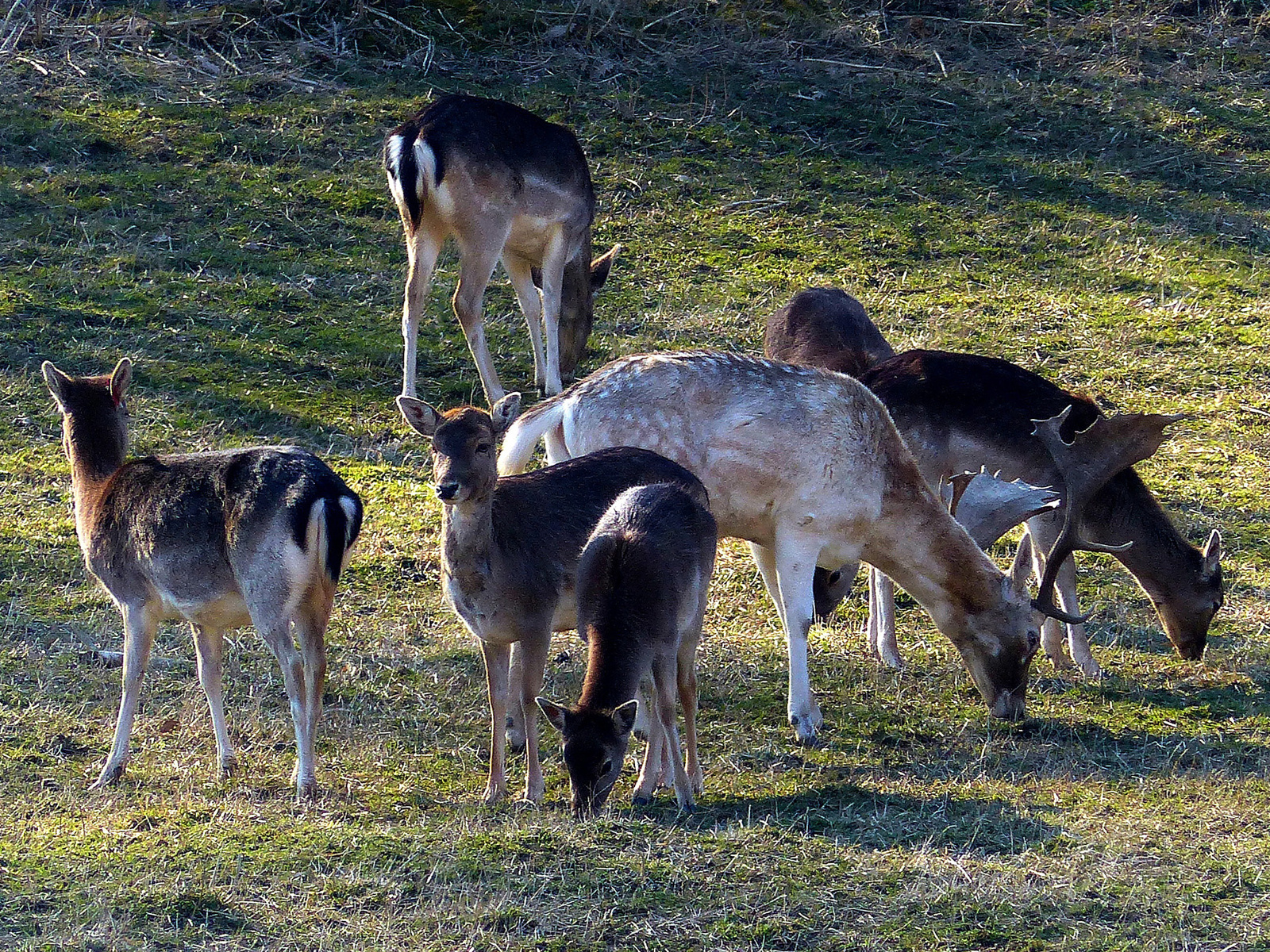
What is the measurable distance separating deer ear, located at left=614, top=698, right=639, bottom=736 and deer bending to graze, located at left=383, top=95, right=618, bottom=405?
18.6 ft

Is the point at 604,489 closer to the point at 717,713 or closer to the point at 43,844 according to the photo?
the point at 717,713

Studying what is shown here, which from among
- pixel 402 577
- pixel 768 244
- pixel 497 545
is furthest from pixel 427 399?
pixel 497 545

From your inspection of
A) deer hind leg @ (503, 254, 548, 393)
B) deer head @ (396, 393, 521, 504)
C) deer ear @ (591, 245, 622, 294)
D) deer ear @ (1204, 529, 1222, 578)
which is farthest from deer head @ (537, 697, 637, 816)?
deer ear @ (591, 245, 622, 294)

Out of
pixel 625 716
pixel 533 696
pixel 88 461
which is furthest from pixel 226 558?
pixel 625 716

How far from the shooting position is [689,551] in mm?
6598

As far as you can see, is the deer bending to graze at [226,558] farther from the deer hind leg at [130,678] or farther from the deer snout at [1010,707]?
the deer snout at [1010,707]

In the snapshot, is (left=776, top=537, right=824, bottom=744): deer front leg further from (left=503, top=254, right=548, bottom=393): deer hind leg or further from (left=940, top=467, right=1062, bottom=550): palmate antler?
(left=503, top=254, right=548, bottom=393): deer hind leg

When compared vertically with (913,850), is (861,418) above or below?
above

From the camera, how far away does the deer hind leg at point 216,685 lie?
6941 millimetres

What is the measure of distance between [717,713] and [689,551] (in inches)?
57.8

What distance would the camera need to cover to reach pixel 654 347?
481 inches

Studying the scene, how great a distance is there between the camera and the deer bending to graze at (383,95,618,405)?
11289 mm

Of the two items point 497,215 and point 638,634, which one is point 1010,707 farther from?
point 497,215

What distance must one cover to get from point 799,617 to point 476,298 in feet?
15.4
